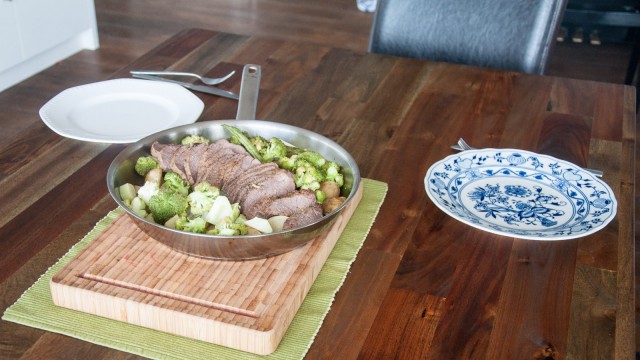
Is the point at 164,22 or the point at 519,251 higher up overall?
the point at 519,251

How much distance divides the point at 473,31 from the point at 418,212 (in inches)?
35.6

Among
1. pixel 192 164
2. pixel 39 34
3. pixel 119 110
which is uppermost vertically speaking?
pixel 192 164

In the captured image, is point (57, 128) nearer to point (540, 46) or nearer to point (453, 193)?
point (453, 193)

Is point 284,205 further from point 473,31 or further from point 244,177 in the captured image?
point 473,31

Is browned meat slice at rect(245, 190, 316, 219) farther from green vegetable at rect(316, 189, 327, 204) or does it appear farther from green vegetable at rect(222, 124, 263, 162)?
green vegetable at rect(222, 124, 263, 162)

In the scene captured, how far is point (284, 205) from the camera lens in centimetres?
98

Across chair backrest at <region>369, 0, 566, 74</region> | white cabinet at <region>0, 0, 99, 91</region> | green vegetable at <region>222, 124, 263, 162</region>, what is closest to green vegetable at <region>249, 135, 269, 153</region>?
green vegetable at <region>222, 124, 263, 162</region>

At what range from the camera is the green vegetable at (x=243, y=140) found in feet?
3.63

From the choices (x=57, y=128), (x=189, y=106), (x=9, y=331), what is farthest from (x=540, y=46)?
(x=9, y=331)

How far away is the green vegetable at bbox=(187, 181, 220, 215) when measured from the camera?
963mm

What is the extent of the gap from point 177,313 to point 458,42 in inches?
51.0

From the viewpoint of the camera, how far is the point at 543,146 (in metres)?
1.37

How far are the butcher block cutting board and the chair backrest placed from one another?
1090mm

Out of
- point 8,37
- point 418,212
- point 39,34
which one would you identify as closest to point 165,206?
point 418,212
